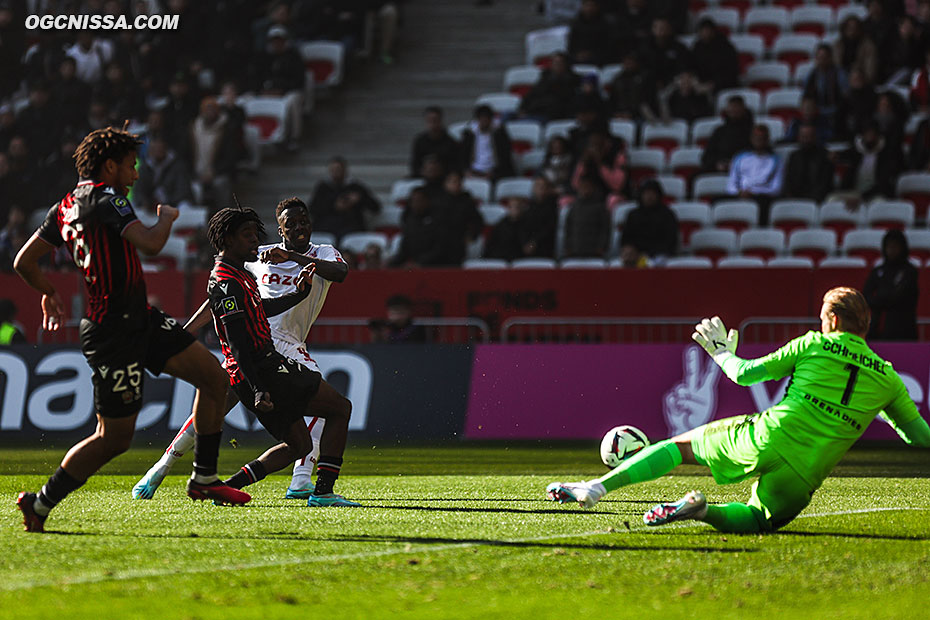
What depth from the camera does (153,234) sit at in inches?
256

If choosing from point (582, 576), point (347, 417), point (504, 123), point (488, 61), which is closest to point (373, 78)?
point (488, 61)

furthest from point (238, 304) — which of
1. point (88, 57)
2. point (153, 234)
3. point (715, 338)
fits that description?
point (88, 57)

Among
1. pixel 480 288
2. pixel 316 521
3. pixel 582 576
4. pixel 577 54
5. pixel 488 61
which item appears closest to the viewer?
pixel 582 576

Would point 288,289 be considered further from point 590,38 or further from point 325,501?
point 590,38

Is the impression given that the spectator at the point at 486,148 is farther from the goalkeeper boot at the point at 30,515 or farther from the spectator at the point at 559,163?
the goalkeeper boot at the point at 30,515

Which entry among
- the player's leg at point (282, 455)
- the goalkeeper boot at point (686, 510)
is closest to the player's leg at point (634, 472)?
the goalkeeper boot at point (686, 510)

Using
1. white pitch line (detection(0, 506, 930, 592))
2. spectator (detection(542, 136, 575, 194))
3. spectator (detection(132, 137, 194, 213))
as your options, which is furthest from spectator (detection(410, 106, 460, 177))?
white pitch line (detection(0, 506, 930, 592))

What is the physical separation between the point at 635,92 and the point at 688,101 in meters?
0.85

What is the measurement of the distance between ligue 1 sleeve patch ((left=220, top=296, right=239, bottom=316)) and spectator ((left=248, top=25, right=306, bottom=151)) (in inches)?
Answer: 589

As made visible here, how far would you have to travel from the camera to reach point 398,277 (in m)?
16.9

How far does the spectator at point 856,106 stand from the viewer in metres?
19.3

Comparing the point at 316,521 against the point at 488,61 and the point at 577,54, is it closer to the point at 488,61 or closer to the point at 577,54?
the point at 577,54

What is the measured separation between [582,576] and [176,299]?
40.2ft

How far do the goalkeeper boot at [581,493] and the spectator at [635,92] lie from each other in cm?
1412
